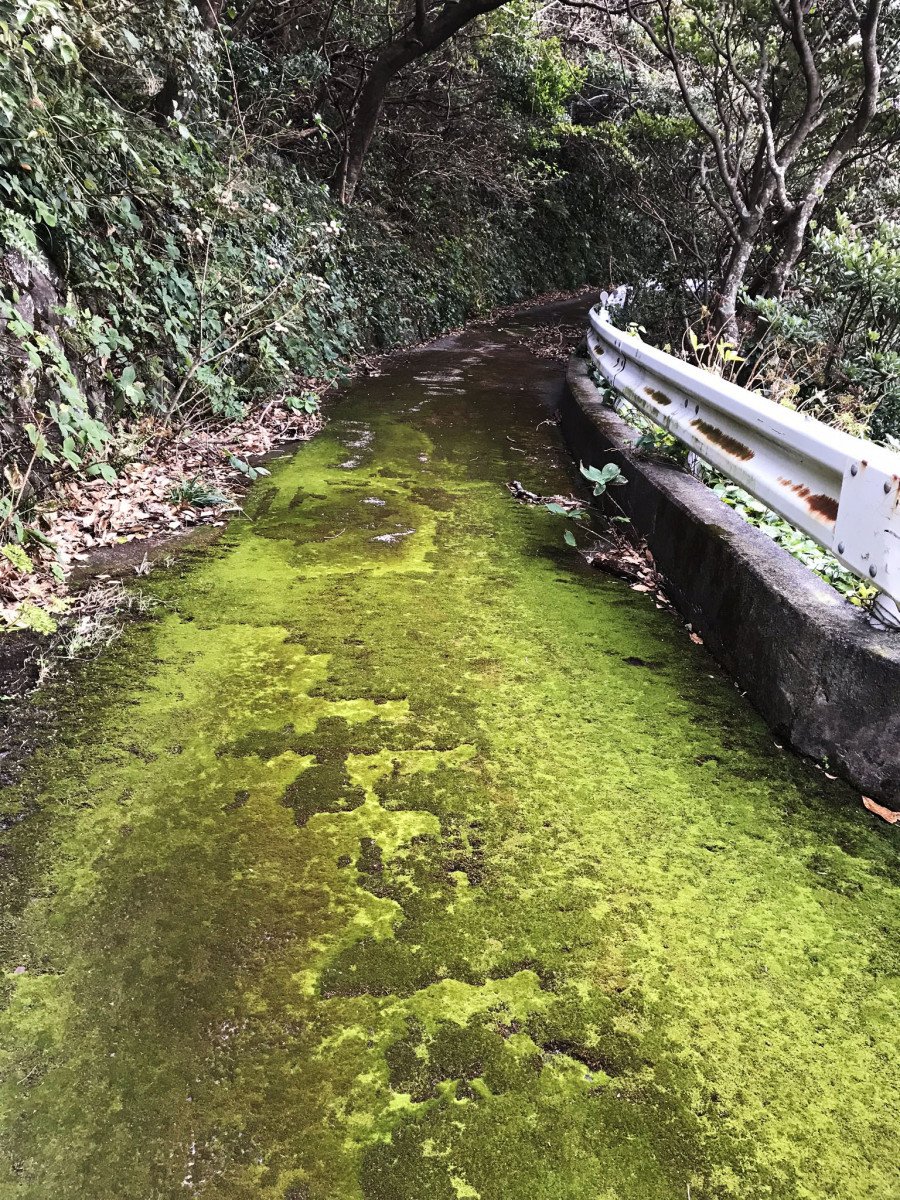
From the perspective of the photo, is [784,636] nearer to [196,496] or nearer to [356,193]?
[196,496]

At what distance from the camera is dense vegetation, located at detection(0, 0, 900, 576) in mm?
4277

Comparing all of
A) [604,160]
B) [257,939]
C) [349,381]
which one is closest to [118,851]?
[257,939]

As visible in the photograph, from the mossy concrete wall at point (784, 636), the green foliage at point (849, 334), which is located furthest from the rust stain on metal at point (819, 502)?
the green foliage at point (849, 334)

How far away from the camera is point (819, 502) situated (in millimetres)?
→ 2334

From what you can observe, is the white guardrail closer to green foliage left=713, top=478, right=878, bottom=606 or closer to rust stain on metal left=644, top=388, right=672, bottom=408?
rust stain on metal left=644, top=388, right=672, bottom=408

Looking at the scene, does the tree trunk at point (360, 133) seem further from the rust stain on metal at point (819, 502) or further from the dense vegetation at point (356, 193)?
the rust stain on metal at point (819, 502)

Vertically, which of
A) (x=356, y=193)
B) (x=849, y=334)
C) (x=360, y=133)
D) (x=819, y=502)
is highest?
(x=360, y=133)

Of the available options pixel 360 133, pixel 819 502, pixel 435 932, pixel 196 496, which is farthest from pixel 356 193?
pixel 435 932

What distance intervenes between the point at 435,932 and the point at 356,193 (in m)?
12.4

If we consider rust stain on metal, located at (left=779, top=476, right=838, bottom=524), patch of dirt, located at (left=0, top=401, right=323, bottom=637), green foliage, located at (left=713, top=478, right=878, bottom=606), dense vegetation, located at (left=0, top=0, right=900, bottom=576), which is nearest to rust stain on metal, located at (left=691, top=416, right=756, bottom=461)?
green foliage, located at (left=713, top=478, right=878, bottom=606)

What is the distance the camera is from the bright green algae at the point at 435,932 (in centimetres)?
128

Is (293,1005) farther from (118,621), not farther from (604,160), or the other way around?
(604,160)

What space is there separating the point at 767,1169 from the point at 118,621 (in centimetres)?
253

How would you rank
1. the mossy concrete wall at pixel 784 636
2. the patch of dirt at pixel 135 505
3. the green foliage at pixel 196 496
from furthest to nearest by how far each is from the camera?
the green foliage at pixel 196 496 < the patch of dirt at pixel 135 505 < the mossy concrete wall at pixel 784 636
